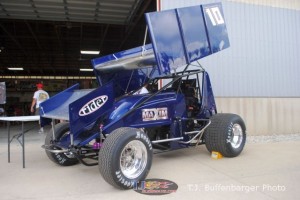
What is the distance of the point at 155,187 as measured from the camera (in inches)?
162

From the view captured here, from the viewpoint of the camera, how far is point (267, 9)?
31.5 ft

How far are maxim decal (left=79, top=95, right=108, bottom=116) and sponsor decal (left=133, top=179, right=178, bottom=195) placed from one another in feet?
4.05

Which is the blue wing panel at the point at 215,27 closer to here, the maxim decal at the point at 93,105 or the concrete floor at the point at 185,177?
the concrete floor at the point at 185,177

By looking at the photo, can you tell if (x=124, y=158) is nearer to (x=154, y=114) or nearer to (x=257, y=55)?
(x=154, y=114)

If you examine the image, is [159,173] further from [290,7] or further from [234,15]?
[290,7]

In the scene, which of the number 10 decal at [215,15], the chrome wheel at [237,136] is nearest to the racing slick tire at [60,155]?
the chrome wheel at [237,136]

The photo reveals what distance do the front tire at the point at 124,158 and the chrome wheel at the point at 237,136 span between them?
230 centimetres

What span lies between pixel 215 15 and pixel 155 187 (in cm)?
341

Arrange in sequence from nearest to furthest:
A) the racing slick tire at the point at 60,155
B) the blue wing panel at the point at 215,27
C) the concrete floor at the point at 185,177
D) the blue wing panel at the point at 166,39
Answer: the concrete floor at the point at 185,177 < the blue wing panel at the point at 166,39 < the racing slick tire at the point at 60,155 < the blue wing panel at the point at 215,27

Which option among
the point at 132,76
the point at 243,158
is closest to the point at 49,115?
the point at 132,76

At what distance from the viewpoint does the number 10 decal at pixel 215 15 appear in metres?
5.64

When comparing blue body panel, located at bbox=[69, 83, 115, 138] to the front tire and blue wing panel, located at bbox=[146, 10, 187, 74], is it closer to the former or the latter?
the front tire

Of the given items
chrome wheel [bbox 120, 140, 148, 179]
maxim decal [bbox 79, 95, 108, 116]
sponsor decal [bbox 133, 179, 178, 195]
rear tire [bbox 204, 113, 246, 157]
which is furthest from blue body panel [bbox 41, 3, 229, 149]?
sponsor decal [bbox 133, 179, 178, 195]

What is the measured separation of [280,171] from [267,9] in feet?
20.9
